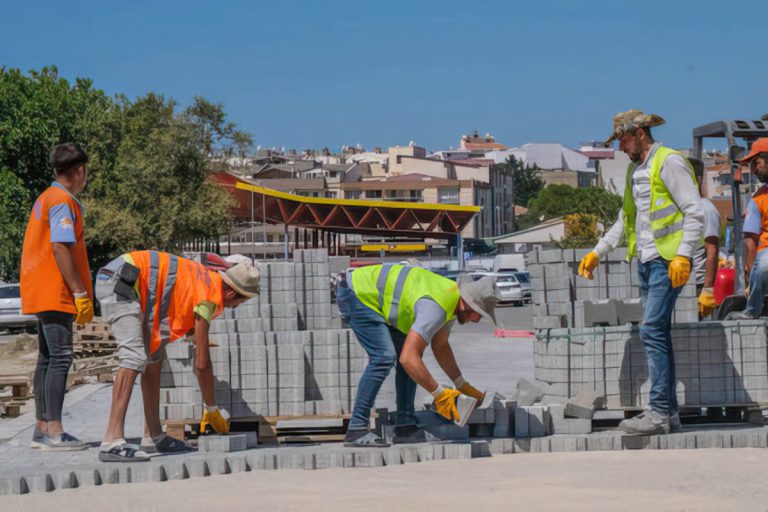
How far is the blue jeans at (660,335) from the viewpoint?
8648 mm

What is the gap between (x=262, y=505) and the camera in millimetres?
6734

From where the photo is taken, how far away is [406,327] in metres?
8.61

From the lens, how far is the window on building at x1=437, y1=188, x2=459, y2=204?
137 m

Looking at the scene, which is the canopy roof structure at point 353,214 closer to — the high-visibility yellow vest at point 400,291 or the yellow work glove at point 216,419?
the yellow work glove at point 216,419

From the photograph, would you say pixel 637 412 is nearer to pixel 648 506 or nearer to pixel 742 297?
pixel 742 297

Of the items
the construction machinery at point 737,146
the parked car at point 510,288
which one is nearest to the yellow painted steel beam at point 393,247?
the parked car at point 510,288

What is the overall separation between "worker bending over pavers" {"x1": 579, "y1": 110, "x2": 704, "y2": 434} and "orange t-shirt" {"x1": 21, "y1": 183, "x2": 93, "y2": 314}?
389 centimetres

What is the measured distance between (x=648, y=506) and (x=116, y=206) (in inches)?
1683

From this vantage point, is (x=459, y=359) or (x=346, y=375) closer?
(x=346, y=375)

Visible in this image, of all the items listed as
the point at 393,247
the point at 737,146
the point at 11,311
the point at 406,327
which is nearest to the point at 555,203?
the point at 393,247

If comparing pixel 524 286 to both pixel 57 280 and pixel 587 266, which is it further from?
pixel 57 280

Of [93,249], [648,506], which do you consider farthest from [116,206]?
[648,506]

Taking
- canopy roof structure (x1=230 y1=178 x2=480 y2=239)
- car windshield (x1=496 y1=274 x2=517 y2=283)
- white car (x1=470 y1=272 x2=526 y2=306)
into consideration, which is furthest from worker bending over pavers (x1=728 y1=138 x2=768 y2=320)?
canopy roof structure (x1=230 y1=178 x2=480 y2=239)

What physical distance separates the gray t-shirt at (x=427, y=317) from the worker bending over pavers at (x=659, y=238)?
152 centimetres
